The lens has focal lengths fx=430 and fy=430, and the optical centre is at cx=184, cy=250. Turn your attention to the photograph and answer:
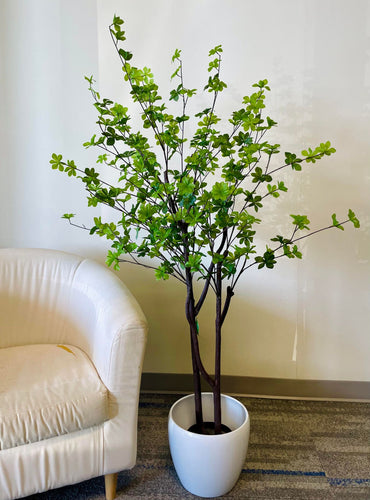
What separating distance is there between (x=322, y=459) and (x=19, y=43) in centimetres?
234

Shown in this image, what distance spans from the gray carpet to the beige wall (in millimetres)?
189

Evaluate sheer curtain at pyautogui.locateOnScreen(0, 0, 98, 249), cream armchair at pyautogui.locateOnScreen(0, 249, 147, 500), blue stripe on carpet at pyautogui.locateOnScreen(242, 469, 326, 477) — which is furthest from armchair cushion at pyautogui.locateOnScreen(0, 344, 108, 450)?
sheer curtain at pyautogui.locateOnScreen(0, 0, 98, 249)

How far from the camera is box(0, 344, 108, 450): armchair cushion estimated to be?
1.36 meters

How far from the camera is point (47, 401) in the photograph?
1.41m

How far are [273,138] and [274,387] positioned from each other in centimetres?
126

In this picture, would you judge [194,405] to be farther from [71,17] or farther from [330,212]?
[71,17]

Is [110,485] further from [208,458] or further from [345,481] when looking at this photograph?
[345,481]

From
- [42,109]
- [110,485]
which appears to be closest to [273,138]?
[42,109]

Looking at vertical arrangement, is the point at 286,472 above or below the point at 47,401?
below

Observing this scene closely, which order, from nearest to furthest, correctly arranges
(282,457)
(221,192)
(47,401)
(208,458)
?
(221,192)
(47,401)
(208,458)
(282,457)

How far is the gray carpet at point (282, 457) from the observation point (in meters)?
1.61

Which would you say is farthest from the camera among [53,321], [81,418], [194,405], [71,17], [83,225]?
[83,225]

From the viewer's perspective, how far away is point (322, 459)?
1.79 metres

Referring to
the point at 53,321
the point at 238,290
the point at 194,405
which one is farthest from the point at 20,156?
the point at 194,405
